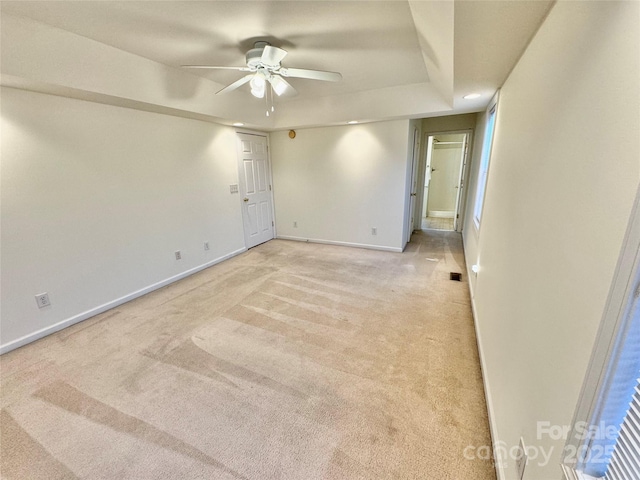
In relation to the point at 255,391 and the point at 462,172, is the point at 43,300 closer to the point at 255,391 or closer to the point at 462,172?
the point at 255,391

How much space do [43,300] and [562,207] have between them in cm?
364

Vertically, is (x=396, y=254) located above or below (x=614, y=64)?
below

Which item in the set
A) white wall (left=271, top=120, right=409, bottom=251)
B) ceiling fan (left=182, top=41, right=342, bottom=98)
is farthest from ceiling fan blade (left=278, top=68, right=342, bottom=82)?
white wall (left=271, top=120, right=409, bottom=251)

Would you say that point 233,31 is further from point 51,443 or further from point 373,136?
point 51,443

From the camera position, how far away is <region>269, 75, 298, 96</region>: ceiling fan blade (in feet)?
7.95

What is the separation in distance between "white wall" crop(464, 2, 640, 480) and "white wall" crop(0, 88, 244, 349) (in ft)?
11.3

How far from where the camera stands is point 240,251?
4.56 m

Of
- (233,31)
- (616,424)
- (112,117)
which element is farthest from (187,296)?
(616,424)

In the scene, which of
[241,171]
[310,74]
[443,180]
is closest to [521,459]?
[310,74]


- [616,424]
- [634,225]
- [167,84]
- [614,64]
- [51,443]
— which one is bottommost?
[51,443]

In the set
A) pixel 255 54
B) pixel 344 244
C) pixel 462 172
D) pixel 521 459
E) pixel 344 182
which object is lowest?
pixel 344 244

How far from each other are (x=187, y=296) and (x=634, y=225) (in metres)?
3.40

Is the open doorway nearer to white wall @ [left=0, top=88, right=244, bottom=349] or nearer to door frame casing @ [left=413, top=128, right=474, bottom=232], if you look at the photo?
door frame casing @ [left=413, top=128, right=474, bottom=232]

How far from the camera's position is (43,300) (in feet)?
7.80
